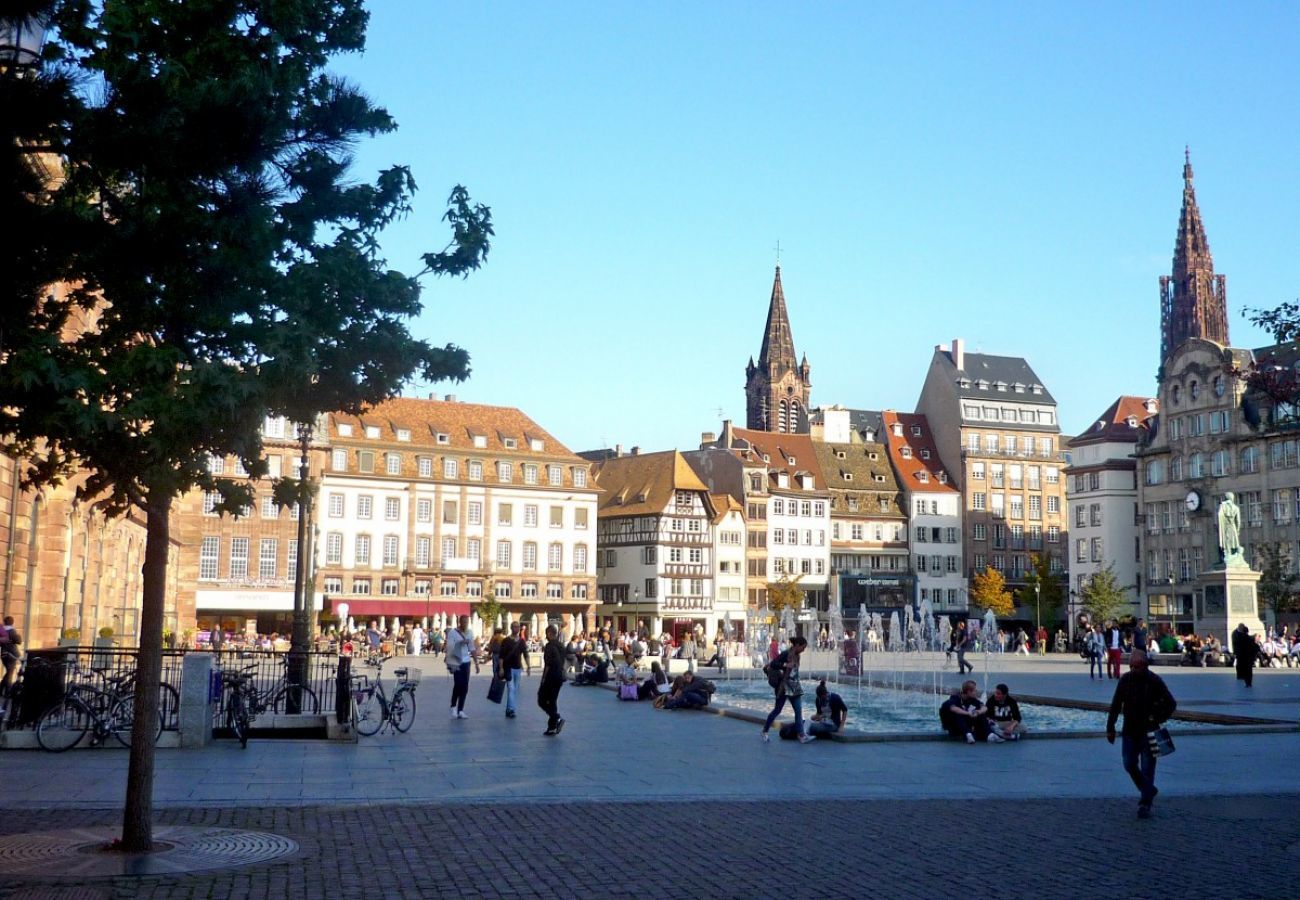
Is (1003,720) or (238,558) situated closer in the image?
(1003,720)

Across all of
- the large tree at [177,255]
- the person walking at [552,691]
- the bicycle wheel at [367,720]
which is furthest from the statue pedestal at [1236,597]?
the large tree at [177,255]

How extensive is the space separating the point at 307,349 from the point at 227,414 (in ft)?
2.69

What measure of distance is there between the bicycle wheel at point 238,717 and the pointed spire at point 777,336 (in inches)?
4683

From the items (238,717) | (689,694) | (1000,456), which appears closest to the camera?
(238,717)

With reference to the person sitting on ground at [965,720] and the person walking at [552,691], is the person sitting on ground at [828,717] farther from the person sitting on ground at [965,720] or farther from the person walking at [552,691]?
the person walking at [552,691]

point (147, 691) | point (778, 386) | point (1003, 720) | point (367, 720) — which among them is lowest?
point (367, 720)

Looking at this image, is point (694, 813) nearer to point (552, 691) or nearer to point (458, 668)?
point (552, 691)

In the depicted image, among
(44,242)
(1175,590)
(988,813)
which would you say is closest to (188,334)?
(44,242)

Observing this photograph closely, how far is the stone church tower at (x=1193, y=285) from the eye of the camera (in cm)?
14188

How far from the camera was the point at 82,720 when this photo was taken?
19.7 metres

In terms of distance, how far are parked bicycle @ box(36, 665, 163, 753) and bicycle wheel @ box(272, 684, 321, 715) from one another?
4027 millimetres

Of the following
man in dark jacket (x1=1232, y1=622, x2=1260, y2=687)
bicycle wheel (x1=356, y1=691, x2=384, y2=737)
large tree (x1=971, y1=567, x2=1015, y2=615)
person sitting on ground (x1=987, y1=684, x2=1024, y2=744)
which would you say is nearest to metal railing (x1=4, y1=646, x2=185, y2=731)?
bicycle wheel (x1=356, y1=691, x2=384, y2=737)

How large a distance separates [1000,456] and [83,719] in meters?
105

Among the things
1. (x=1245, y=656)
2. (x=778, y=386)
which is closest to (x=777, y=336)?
(x=778, y=386)
